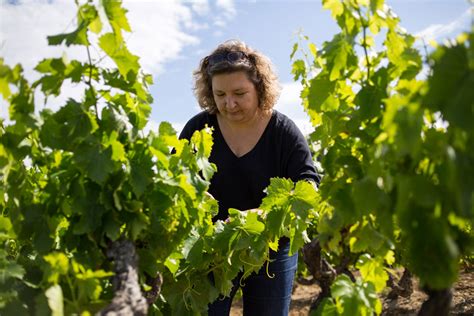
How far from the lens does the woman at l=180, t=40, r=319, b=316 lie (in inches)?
121

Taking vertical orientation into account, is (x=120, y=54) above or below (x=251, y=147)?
above

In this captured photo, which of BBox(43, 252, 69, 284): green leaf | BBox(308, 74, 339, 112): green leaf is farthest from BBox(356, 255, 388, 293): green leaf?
BBox(43, 252, 69, 284): green leaf

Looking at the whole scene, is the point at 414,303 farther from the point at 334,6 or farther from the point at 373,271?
the point at 334,6

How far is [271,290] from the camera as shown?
307 centimetres

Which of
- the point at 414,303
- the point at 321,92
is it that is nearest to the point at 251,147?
the point at 321,92

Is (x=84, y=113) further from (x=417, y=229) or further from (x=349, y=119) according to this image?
(x=417, y=229)

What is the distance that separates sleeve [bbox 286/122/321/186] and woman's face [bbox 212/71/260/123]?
1.12ft

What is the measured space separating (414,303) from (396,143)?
231 inches

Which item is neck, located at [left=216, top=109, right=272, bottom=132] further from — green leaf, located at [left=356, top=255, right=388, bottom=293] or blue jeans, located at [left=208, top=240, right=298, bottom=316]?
green leaf, located at [left=356, top=255, right=388, bottom=293]

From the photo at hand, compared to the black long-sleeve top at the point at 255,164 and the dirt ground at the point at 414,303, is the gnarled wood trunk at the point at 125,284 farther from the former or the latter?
the dirt ground at the point at 414,303

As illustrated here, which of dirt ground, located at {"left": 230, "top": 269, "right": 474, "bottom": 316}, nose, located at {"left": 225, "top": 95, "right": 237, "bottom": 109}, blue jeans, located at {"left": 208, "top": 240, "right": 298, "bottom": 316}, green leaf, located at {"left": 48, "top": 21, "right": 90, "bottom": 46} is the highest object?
nose, located at {"left": 225, "top": 95, "right": 237, "bottom": 109}

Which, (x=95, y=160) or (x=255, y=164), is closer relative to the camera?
(x=95, y=160)

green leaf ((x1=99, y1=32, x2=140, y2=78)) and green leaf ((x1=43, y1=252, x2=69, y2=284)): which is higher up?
green leaf ((x1=99, y1=32, x2=140, y2=78))

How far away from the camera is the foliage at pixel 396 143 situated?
116cm
